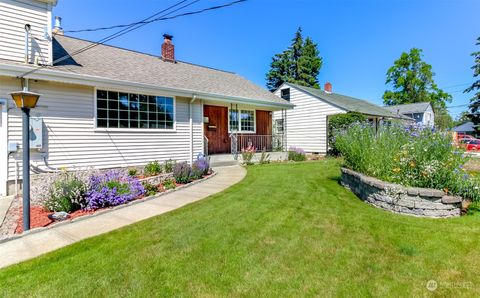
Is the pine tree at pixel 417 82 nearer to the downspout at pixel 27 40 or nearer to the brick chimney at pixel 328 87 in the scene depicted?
the brick chimney at pixel 328 87

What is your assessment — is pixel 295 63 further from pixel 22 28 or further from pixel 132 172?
pixel 22 28

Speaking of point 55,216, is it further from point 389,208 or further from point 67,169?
point 389,208

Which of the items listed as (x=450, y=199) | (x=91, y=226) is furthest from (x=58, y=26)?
(x=450, y=199)

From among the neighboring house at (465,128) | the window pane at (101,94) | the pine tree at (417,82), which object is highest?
the pine tree at (417,82)

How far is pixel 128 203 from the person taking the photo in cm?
570

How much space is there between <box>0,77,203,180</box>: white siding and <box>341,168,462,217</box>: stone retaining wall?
6.97 metres

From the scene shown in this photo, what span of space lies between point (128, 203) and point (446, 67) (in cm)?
5146

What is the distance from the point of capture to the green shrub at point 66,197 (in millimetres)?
5215

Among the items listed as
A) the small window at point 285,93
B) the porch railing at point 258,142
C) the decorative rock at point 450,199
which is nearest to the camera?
the decorative rock at point 450,199

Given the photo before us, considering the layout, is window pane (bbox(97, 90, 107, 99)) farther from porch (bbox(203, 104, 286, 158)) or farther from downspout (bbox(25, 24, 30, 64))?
porch (bbox(203, 104, 286, 158))

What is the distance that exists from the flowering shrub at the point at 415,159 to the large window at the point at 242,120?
23.9 ft

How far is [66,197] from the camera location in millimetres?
5289

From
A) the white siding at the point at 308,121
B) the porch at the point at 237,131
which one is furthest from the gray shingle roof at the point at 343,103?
the porch at the point at 237,131

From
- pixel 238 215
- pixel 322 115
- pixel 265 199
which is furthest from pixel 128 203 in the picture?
pixel 322 115
